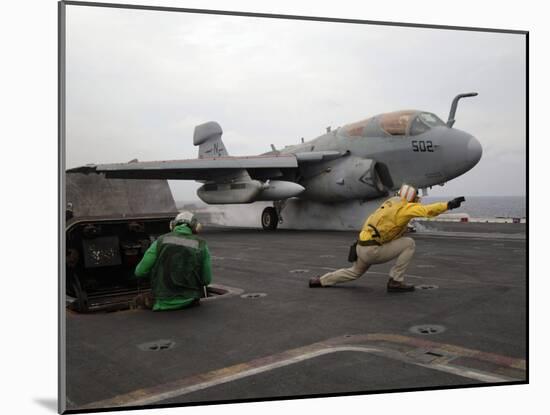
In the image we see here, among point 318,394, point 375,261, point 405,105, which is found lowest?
point 318,394

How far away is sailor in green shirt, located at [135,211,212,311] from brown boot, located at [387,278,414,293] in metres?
2.08

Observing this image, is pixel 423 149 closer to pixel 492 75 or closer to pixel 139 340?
pixel 492 75

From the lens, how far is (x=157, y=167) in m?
4.82

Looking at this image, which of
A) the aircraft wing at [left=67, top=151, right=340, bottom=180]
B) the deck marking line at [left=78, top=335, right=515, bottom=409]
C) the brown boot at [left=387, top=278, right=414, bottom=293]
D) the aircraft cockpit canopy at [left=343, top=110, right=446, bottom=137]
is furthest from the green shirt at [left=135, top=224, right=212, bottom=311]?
the aircraft cockpit canopy at [left=343, top=110, right=446, bottom=137]

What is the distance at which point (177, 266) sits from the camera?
4.70 metres

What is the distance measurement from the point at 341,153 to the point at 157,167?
935 centimetres

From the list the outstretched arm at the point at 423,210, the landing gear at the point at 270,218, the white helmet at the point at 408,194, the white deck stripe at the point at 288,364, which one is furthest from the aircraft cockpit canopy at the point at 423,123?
the white deck stripe at the point at 288,364

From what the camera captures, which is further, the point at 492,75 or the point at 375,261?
the point at 375,261

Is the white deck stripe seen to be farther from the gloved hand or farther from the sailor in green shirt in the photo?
the gloved hand

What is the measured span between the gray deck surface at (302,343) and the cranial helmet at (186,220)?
0.81m

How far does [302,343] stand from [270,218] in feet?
37.5

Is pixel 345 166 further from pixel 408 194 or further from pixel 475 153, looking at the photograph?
pixel 408 194

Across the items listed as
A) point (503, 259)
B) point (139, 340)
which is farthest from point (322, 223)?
point (139, 340)

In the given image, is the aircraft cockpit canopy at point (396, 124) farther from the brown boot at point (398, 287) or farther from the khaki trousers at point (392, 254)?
the brown boot at point (398, 287)
